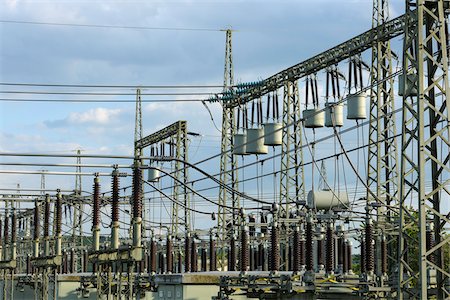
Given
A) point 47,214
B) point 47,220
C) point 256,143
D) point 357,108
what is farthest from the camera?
point 47,220

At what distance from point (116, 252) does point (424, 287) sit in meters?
9.65

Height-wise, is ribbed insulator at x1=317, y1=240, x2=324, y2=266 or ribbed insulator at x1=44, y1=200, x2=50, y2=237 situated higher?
ribbed insulator at x1=44, y1=200, x2=50, y2=237

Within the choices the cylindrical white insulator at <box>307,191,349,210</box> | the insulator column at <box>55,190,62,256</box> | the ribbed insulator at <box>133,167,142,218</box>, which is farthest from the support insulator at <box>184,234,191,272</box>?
the ribbed insulator at <box>133,167,142,218</box>

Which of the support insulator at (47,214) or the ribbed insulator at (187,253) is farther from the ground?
the support insulator at (47,214)

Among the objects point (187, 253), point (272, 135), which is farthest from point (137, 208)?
point (187, 253)

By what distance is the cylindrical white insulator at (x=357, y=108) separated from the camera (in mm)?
27156

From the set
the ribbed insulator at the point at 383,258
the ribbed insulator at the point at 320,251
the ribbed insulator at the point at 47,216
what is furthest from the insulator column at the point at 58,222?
the ribbed insulator at the point at 383,258

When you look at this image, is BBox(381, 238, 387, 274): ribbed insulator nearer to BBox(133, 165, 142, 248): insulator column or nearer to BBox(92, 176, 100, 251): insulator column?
BBox(133, 165, 142, 248): insulator column

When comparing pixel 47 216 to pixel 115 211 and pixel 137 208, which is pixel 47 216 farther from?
pixel 137 208

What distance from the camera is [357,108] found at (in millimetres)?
27188

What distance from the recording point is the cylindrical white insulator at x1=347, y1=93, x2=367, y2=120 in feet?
89.1

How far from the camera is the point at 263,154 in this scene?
3231cm

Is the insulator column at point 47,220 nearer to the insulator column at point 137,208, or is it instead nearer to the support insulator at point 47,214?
the support insulator at point 47,214

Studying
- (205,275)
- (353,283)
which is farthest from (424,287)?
(205,275)
